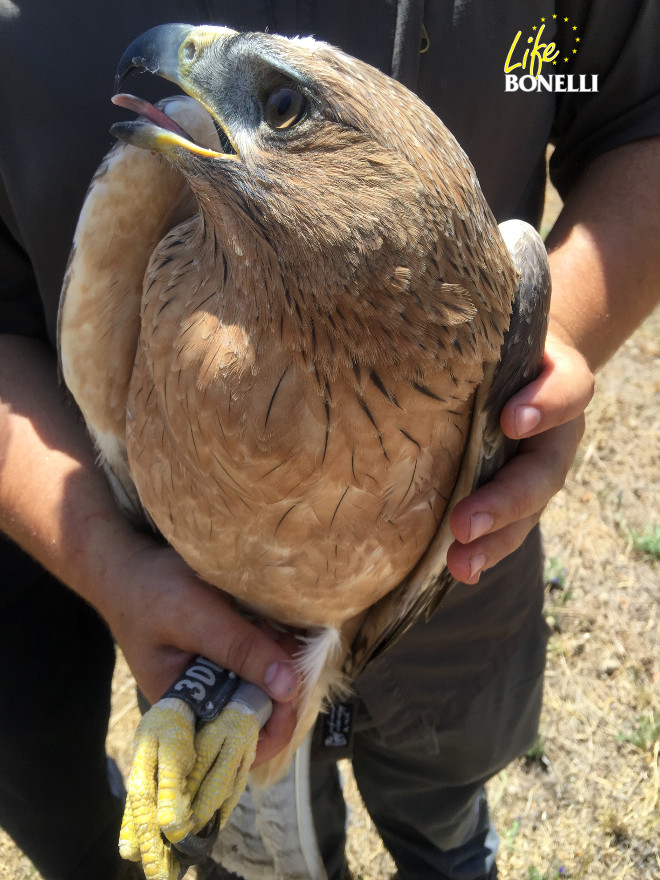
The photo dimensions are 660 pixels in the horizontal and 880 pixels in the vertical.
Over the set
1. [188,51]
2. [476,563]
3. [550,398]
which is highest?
[188,51]

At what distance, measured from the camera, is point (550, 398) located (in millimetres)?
1659

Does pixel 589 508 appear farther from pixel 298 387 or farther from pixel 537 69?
pixel 298 387

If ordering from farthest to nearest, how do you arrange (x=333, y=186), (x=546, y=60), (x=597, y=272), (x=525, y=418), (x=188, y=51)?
1. (x=597, y=272)
2. (x=546, y=60)
3. (x=525, y=418)
4. (x=188, y=51)
5. (x=333, y=186)

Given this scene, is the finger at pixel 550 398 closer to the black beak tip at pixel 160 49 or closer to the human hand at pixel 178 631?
the human hand at pixel 178 631

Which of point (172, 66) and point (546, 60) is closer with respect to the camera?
point (172, 66)

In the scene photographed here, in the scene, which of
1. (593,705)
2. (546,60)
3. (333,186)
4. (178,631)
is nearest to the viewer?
(333,186)

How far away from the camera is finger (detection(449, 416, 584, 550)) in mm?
1637

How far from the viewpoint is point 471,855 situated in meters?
3.14

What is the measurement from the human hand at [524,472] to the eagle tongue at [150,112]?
0.92 meters

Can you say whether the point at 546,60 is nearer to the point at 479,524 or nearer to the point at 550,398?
the point at 550,398

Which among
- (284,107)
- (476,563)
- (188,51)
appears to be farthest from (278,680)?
(188,51)

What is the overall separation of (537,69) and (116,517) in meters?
1.68

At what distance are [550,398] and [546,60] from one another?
0.98 m

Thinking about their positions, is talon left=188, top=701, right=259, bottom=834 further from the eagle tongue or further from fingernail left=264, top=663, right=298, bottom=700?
the eagle tongue
